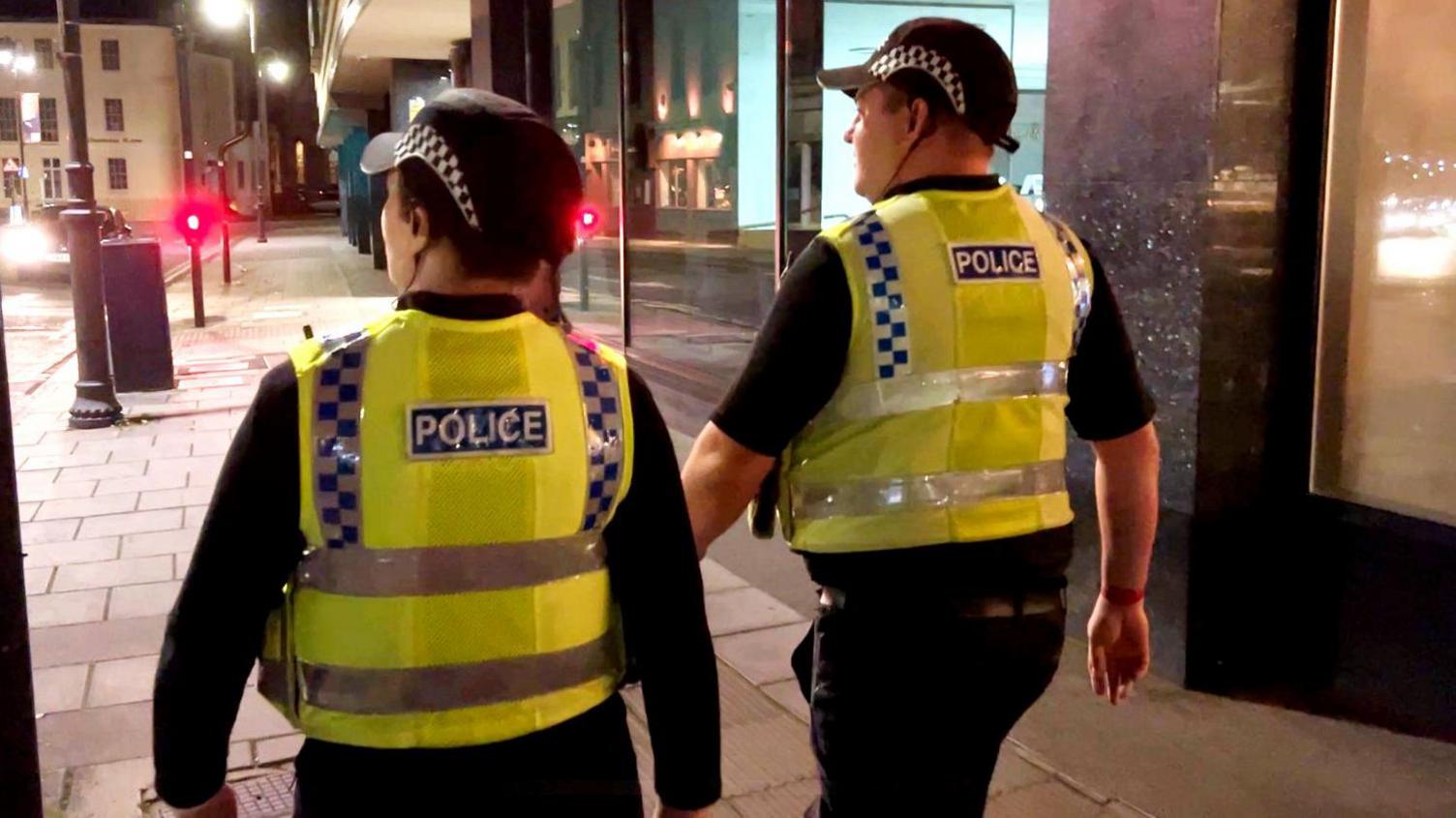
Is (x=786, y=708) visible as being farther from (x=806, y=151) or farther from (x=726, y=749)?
(x=806, y=151)

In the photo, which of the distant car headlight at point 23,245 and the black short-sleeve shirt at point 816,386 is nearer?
the black short-sleeve shirt at point 816,386

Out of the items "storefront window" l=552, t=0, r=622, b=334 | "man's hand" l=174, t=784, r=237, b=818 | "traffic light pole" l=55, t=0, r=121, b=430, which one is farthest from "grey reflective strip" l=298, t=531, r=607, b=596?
"storefront window" l=552, t=0, r=622, b=334

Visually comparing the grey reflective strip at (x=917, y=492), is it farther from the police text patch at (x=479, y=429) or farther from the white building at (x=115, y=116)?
the white building at (x=115, y=116)

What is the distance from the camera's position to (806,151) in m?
10.2

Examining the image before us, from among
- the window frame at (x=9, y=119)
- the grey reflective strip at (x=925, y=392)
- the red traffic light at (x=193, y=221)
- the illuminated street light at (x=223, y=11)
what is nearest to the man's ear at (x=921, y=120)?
the grey reflective strip at (x=925, y=392)

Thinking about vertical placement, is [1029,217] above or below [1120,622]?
above

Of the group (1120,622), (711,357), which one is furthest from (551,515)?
(711,357)

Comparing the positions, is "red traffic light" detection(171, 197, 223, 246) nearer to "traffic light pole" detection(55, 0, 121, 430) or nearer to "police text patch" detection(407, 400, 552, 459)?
"traffic light pole" detection(55, 0, 121, 430)

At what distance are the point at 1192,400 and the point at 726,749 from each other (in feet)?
6.11

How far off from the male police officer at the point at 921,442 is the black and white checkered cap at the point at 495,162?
0.48m

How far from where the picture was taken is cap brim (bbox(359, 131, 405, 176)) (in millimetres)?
1959

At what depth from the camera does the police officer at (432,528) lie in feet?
5.71

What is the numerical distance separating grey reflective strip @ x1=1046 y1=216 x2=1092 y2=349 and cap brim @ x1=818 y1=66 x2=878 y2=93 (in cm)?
40

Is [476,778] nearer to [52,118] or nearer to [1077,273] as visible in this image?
[1077,273]
